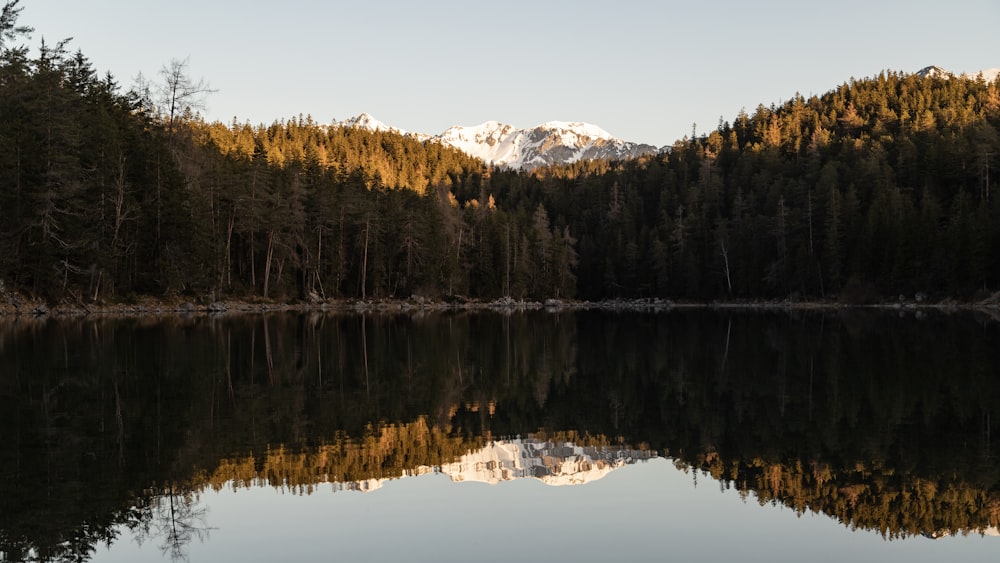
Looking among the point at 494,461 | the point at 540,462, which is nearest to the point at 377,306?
the point at 494,461

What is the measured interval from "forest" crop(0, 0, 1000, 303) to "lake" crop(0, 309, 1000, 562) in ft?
118

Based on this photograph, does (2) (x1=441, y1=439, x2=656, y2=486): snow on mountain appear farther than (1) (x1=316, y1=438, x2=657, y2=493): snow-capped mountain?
Yes

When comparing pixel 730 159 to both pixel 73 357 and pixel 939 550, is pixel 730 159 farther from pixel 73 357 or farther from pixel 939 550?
pixel 939 550

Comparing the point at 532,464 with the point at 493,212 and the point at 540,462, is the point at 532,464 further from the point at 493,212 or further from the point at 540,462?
the point at 493,212

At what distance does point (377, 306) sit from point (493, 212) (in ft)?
139

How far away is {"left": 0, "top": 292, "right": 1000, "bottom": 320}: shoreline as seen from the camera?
57.8m

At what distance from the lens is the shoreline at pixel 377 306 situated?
57.8 meters

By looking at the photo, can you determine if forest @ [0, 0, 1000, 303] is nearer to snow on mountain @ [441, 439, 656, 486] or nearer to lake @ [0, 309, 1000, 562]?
lake @ [0, 309, 1000, 562]

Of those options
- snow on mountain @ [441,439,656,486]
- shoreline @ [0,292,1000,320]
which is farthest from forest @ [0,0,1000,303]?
snow on mountain @ [441,439,656,486]

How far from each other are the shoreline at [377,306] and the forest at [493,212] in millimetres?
1045

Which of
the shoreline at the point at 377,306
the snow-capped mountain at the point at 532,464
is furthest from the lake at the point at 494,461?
the shoreline at the point at 377,306

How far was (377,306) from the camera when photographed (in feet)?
317

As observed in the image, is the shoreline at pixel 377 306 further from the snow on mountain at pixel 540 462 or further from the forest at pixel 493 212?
the snow on mountain at pixel 540 462

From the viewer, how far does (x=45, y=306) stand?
2259 inches
